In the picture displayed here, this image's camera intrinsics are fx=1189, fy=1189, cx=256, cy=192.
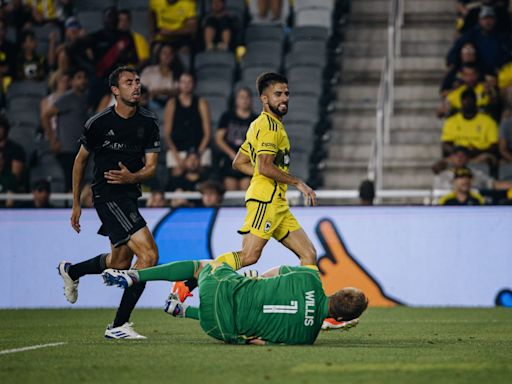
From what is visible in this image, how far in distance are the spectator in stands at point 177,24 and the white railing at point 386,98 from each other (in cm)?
324

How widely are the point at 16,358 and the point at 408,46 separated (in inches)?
532

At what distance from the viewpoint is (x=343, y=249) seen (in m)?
14.8

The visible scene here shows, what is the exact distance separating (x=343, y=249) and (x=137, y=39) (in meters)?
6.38

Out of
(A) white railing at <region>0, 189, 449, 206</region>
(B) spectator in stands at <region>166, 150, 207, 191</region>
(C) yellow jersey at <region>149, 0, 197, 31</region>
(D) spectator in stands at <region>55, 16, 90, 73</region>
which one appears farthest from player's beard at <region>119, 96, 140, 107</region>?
(C) yellow jersey at <region>149, 0, 197, 31</region>

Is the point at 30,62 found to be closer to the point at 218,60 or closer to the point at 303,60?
the point at 218,60

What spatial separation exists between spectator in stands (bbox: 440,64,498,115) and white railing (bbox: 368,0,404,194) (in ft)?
3.64

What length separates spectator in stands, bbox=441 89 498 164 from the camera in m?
16.8

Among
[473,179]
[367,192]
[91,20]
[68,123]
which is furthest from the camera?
[91,20]

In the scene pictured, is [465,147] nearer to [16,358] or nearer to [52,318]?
[52,318]

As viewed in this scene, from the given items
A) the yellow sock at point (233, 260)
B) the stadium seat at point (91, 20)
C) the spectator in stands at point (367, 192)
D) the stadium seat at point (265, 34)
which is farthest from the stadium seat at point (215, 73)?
the yellow sock at point (233, 260)

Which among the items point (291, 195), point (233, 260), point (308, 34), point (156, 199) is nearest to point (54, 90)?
point (156, 199)

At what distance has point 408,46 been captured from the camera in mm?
20266

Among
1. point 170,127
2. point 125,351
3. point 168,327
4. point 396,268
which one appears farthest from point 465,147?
point 125,351

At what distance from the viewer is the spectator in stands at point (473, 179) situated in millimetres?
16156
